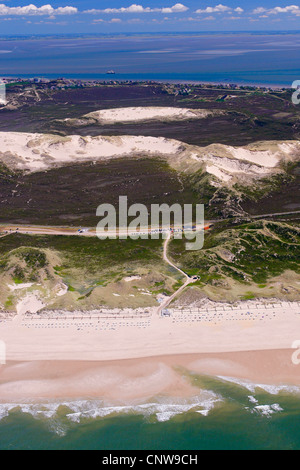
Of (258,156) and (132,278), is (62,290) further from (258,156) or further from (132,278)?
(258,156)

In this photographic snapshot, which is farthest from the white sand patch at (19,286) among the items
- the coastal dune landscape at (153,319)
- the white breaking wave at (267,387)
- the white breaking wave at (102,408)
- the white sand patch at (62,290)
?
the white breaking wave at (267,387)

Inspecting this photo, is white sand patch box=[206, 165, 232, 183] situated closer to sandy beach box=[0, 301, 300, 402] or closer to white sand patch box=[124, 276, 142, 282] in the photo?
white sand patch box=[124, 276, 142, 282]

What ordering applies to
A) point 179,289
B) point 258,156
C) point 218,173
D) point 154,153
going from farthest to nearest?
point 154,153, point 258,156, point 218,173, point 179,289

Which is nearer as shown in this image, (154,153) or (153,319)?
(153,319)

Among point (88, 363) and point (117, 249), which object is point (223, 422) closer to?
point (88, 363)

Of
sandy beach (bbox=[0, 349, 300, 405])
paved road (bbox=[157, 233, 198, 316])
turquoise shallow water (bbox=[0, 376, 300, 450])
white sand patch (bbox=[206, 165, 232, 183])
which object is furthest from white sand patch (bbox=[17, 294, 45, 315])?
white sand patch (bbox=[206, 165, 232, 183])

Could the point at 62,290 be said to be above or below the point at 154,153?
below

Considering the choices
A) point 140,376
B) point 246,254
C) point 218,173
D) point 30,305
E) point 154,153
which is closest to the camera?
point 140,376

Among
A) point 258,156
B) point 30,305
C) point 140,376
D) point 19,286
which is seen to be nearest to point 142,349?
point 140,376

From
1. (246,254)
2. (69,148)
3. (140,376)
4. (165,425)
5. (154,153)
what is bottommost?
(165,425)
